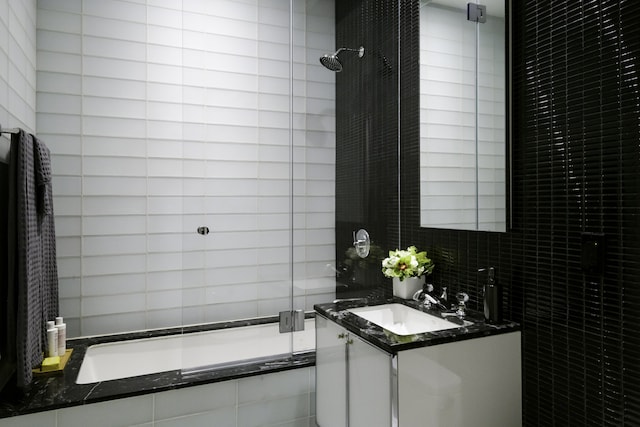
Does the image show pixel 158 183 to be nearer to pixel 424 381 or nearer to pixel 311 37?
pixel 311 37

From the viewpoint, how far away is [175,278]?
2.67 meters

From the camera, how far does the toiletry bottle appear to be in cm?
161

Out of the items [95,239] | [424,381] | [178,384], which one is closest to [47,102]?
[95,239]

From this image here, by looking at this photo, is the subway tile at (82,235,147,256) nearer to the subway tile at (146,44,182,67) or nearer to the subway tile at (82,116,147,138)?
the subway tile at (82,116,147,138)

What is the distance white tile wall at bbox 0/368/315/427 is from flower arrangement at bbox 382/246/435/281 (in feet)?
2.22

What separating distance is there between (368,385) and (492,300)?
599 mm

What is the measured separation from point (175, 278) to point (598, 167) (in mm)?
2376

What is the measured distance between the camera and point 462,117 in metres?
1.93

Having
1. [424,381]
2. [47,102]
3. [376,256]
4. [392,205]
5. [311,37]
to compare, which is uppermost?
[311,37]

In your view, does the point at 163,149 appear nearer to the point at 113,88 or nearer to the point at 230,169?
the point at 113,88

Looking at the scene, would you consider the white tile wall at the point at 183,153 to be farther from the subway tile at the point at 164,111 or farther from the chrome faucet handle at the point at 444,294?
the chrome faucet handle at the point at 444,294

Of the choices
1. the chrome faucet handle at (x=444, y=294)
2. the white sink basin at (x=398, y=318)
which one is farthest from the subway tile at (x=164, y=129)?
the chrome faucet handle at (x=444, y=294)

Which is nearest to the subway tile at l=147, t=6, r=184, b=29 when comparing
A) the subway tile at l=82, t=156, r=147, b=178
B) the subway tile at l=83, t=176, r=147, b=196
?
the subway tile at l=82, t=156, r=147, b=178

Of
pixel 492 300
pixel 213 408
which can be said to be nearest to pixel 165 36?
pixel 213 408
